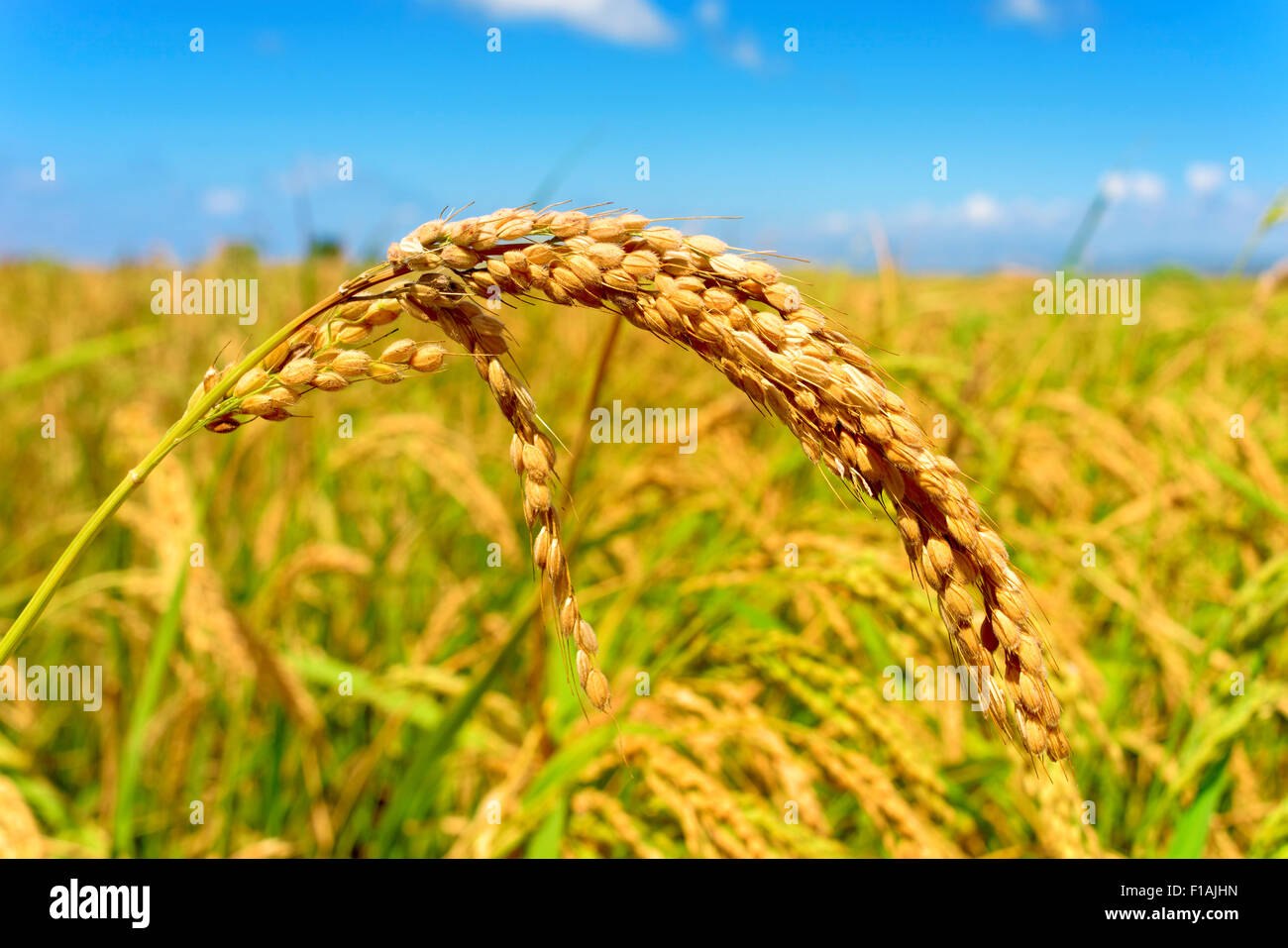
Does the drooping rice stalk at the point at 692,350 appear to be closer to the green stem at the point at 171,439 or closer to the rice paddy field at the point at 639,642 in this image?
the green stem at the point at 171,439

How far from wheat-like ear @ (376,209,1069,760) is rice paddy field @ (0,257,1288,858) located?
0.46 m

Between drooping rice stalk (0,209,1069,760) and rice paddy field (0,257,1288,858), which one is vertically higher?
drooping rice stalk (0,209,1069,760)

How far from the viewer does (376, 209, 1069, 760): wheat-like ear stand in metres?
0.69

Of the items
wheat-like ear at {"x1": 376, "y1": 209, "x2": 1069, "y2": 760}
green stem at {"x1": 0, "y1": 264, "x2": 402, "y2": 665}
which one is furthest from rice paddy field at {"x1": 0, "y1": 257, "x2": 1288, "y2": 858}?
green stem at {"x1": 0, "y1": 264, "x2": 402, "y2": 665}

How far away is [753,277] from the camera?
0.72 metres

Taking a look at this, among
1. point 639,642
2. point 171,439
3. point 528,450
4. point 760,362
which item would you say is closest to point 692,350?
point 760,362

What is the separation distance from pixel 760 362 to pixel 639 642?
189cm

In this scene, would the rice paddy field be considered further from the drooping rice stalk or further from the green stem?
the green stem

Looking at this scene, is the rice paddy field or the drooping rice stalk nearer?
the drooping rice stalk

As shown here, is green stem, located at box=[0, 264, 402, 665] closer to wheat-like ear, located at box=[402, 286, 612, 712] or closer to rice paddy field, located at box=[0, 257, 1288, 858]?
wheat-like ear, located at box=[402, 286, 612, 712]

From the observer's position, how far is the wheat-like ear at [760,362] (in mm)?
686

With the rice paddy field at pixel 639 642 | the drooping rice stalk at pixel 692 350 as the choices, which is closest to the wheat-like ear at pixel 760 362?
the drooping rice stalk at pixel 692 350

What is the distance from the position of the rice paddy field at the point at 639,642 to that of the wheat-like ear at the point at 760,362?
456 mm

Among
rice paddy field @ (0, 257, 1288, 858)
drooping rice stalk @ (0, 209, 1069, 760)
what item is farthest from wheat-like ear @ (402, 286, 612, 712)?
rice paddy field @ (0, 257, 1288, 858)
